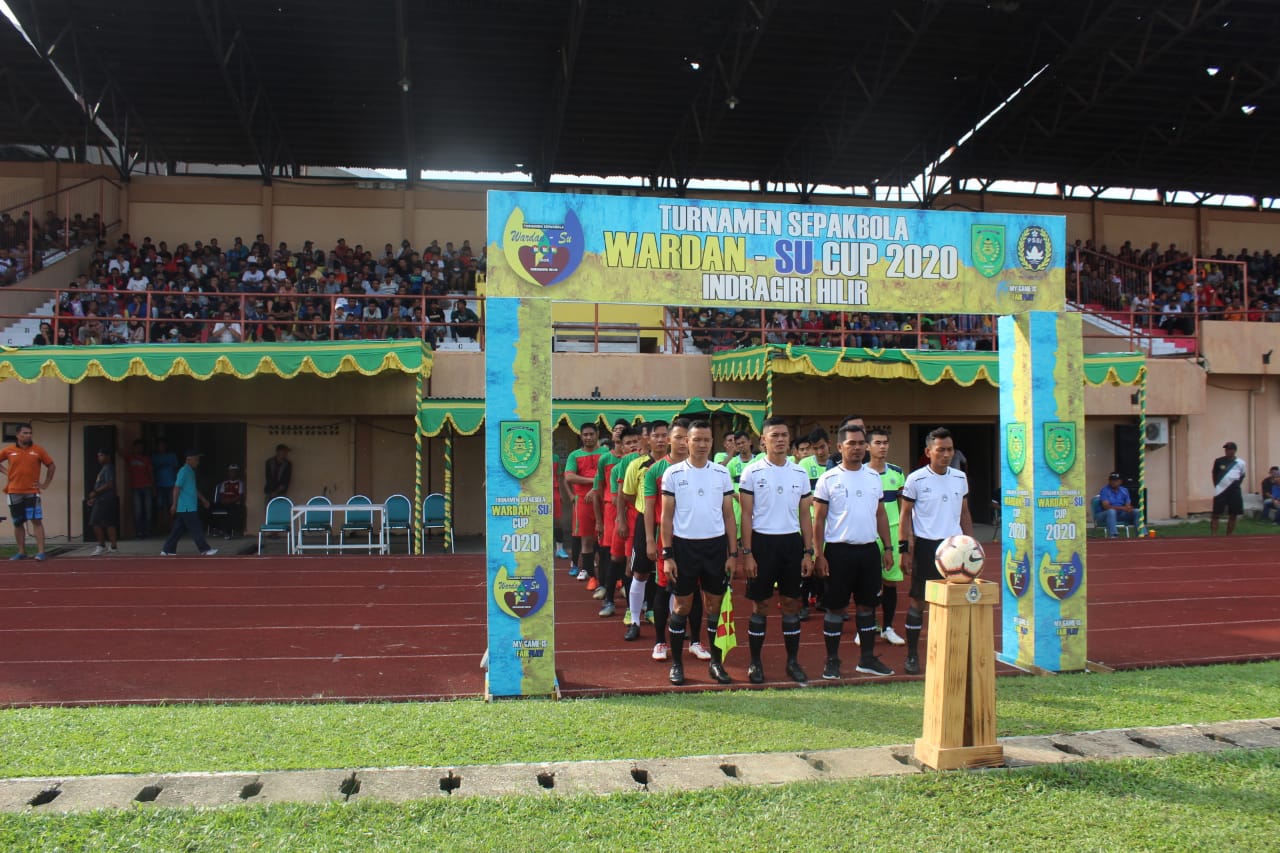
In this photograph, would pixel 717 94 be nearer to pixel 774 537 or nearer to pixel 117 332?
pixel 117 332

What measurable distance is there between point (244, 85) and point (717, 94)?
1040cm

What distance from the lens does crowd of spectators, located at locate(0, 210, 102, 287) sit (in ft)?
60.4

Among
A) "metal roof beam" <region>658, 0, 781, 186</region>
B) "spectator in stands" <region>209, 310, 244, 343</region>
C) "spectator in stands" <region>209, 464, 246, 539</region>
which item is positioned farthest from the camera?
"metal roof beam" <region>658, 0, 781, 186</region>

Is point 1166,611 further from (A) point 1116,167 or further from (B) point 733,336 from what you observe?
(A) point 1116,167

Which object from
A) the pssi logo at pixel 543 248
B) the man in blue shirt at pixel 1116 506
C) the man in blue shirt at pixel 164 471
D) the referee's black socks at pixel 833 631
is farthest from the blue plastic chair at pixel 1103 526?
the man in blue shirt at pixel 164 471

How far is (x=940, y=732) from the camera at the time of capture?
4.43 meters

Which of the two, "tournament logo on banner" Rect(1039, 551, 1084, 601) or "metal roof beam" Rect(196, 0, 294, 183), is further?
"metal roof beam" Rect(196, 0, 294, 183)

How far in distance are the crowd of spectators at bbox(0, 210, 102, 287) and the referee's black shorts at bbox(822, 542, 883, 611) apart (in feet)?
60.0

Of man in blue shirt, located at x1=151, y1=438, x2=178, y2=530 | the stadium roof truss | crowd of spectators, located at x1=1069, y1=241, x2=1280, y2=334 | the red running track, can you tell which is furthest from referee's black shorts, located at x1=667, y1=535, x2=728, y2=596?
crowd of spectators, located at x1=1069, y1=241, x2=1280, y2=334

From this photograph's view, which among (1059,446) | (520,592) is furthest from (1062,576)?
(520,592)

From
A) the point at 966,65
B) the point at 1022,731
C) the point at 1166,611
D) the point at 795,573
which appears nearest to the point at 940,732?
the point at 1022,731

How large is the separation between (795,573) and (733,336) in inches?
472

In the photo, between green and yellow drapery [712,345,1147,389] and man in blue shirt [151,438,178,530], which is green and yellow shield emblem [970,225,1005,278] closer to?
green and yellow drapery [712,345,1147,389]

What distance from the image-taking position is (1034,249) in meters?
6.82
